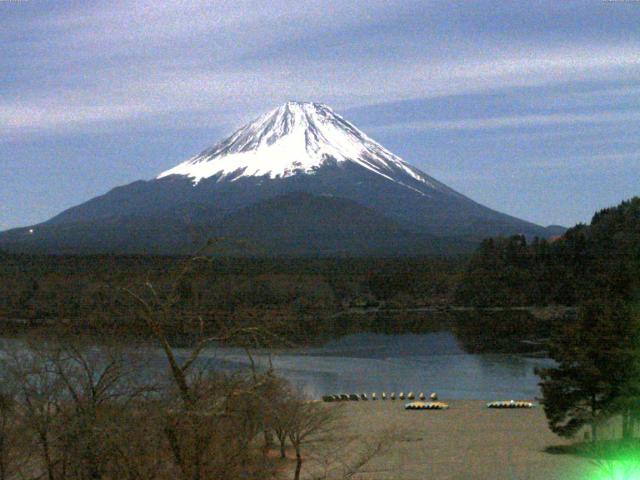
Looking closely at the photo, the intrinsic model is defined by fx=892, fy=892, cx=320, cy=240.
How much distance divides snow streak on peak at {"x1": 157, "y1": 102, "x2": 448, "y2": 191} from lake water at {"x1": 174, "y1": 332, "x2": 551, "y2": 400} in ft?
363

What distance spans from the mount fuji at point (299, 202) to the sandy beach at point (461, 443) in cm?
6621

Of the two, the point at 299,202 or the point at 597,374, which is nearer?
the point at 597,374

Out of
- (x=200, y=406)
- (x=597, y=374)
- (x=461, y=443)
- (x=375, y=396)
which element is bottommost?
(x=375, y=396)

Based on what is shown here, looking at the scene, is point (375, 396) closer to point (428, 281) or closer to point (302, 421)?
point (302, 421)

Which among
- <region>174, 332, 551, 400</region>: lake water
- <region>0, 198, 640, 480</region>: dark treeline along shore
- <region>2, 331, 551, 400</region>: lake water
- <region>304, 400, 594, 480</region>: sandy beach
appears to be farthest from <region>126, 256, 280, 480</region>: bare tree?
<region>2, 331, 551, 400</region>: lake water

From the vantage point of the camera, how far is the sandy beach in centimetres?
1711

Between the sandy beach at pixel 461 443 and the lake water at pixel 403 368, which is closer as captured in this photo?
the sandy beach at pixel 461 443

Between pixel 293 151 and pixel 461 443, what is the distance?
142538 millimetres

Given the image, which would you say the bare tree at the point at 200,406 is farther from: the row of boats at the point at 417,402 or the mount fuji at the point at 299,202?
the mount fuji at the point at 299,202

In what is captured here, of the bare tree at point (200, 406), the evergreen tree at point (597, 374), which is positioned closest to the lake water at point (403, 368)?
the evergreen tree at point (597, 374)

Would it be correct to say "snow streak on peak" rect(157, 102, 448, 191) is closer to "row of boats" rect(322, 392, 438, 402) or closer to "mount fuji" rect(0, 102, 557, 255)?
"mount fuji" rect(0, 102, 557, 255)

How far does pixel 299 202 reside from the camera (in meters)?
132

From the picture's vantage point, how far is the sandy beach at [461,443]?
56.1ft

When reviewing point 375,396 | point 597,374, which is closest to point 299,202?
point 375,396
